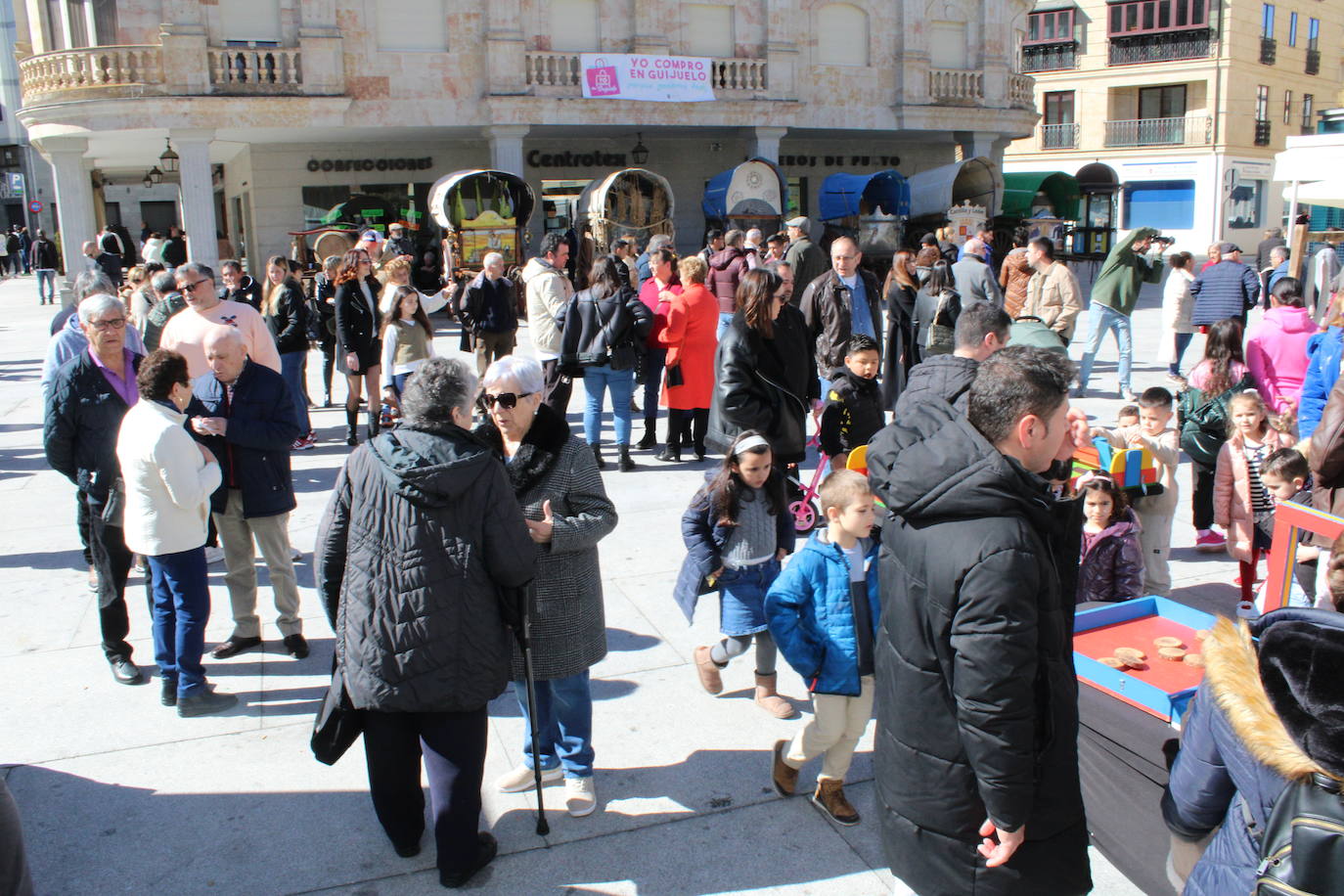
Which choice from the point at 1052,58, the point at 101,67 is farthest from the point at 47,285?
the point at 1052,58

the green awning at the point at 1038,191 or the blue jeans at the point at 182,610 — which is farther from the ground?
the green awning at the point at 1038,191

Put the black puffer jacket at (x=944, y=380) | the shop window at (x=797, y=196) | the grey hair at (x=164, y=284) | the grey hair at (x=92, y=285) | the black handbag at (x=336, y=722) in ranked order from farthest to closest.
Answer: the shop window at (x=797, y=196)
the grey hair at (x=164, y=284)
the grey hair at (x=92, y=285)
the black puffer jacket at (x=944, y=380)
the black handbag at (x=336, y=722)

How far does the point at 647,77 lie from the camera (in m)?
22.2

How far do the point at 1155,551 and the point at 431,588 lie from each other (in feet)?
13.3

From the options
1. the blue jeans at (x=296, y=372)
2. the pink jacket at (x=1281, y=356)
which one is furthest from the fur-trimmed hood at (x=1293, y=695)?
the blue jeans at (x=296, y=372)

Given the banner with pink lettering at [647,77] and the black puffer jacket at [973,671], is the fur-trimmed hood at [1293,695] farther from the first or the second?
the banner with pink lettering at [647,77]

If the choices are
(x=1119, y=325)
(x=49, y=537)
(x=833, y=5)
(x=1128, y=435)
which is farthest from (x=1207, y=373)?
(x=833, y=5)

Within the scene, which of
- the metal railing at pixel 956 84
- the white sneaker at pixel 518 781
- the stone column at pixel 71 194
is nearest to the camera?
the white sneaker at pixel 518 781

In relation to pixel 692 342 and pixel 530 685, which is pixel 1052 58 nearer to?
pixel 692 342

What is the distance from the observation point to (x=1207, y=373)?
21.2 feet

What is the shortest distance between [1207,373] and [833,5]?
2037 cm

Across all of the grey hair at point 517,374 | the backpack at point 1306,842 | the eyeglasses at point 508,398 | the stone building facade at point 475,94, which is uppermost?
the stone building facade at point 475,94

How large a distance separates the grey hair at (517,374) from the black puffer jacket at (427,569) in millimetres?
376

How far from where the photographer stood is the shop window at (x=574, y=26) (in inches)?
856
